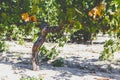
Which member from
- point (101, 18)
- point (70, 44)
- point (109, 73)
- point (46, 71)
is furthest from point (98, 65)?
point (70, 44)

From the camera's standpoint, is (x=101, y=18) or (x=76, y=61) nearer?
(x=101, y=18)

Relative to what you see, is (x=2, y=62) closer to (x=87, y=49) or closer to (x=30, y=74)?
(x=30, y=74)

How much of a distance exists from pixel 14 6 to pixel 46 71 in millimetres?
2203

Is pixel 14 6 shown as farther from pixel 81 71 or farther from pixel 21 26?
pixel 81 71

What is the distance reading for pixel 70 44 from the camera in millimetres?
15898

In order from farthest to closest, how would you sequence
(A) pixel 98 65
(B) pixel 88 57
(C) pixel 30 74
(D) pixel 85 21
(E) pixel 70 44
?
(E) pixel 70 44
(B) pixel 88 57
(A) pixel 98 65
(C) pixel 30 74
(D) pixel 85 21

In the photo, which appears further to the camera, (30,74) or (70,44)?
(70,44)

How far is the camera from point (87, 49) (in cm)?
1420

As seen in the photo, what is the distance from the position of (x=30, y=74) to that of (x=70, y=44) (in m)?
7.35

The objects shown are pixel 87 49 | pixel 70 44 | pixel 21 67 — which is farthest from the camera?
pixel 70 44

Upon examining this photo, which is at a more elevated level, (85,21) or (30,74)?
(85,21)

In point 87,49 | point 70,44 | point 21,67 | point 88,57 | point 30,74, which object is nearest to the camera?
point 30,74

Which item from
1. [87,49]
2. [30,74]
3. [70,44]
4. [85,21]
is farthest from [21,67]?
[70,44]

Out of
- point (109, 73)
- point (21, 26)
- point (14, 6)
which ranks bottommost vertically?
point (109, 73)
